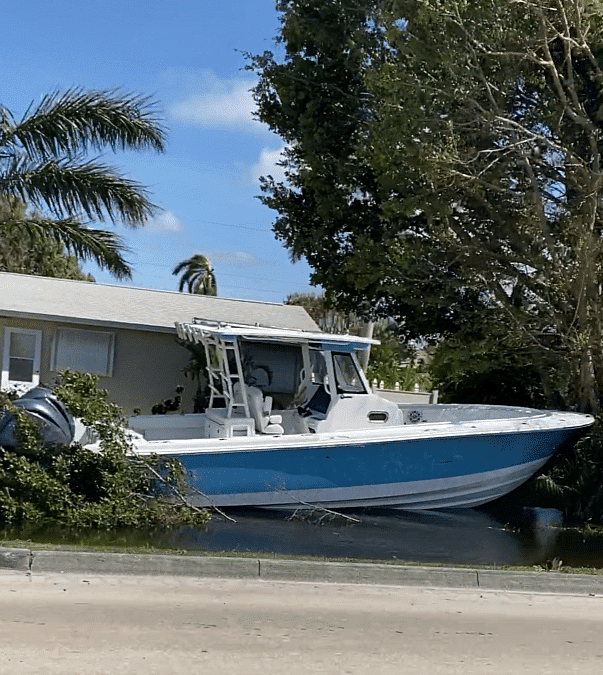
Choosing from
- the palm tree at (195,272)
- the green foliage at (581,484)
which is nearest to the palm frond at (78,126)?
the green foliage at (581,484)

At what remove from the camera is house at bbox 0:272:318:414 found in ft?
60.1

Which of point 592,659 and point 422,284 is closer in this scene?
point 592,659

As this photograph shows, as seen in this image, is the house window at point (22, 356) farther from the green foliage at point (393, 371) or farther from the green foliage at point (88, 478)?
the green foliage at point (393, 371)

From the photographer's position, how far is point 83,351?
18703mm

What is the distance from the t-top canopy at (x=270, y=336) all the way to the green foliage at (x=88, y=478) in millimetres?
2488

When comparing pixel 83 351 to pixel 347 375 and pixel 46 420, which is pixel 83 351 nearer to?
pixel 347 375

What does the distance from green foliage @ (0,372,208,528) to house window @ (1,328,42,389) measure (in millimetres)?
6509

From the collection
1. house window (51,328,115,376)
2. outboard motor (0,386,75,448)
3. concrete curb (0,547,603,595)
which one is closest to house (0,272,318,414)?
house window (51,328,115,376)

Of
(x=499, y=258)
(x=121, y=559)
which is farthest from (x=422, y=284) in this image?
(x=121, y=559)

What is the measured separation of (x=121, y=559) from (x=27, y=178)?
27.5ft

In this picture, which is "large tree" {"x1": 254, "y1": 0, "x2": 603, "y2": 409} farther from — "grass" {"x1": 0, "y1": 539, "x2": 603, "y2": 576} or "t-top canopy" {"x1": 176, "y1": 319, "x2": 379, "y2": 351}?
"grass" {"x1": 0, "y1": 539, "x2": 603, "y2": 576}

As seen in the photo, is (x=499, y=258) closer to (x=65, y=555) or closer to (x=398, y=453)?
(x=398, y=453)

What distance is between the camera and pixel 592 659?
6.87 m

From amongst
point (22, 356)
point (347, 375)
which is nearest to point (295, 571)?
point (347, 375)
